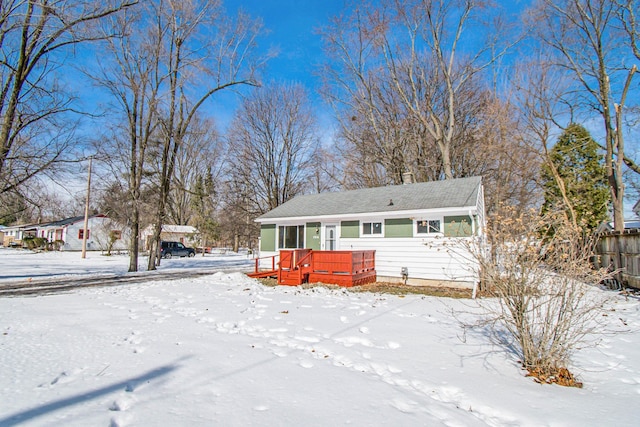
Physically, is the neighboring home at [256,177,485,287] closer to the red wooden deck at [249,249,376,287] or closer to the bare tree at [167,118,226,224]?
the red wooden deck at [249,249,376,287]

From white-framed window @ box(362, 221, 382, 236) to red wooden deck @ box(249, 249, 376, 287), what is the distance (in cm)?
90

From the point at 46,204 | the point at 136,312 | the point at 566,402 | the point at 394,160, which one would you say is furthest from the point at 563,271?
the point at 394,160

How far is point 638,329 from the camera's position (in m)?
6.30

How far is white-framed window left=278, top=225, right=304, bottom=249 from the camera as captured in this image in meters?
15.6

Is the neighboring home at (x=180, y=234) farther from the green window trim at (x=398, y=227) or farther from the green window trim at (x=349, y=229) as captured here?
the green window trim at (x=398, y=227)

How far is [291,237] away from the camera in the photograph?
52.0 feet

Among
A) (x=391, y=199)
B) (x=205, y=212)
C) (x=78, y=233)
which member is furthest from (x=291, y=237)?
(x=78, y=233)

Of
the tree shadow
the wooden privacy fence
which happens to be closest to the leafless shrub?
the tree shadow

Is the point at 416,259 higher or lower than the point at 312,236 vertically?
lower

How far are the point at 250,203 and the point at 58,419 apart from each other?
26.1 meters

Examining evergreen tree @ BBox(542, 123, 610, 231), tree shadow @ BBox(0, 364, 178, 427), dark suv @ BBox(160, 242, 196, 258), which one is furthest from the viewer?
dark suv @ BBox(160, 242, 196, 258)

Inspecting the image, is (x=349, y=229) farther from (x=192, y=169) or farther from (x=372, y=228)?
(x=192, y=169)

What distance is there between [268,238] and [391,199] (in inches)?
255

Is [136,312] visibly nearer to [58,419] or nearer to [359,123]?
[58,419]
